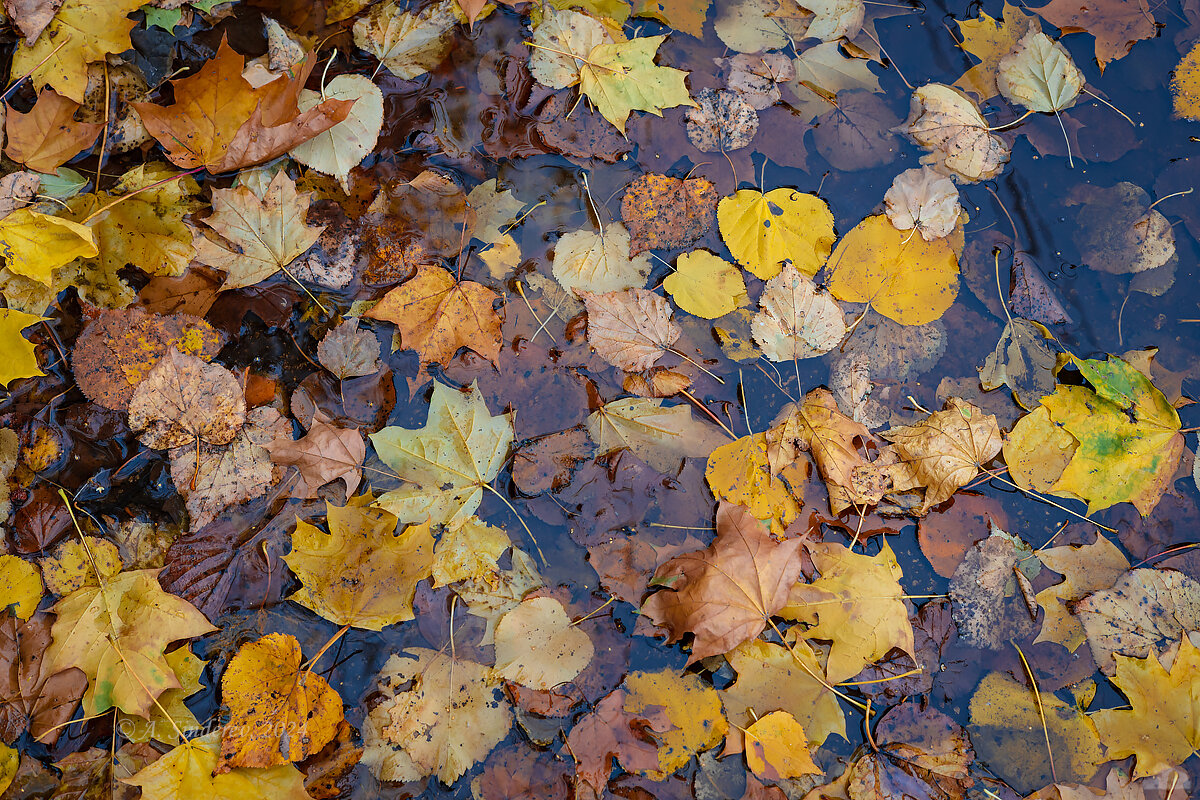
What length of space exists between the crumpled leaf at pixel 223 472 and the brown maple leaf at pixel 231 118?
0.81 m

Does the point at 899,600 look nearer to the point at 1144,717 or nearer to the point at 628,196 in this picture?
the point at 1144,717

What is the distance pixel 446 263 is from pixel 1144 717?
2.40 m

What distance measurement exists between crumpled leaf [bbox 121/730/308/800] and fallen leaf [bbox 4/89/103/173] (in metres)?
1.79

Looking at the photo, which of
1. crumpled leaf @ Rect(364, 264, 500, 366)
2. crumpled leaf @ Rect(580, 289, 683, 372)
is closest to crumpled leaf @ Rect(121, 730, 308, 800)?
crumpled leaf @ Rect(364, 264, 500, 366)

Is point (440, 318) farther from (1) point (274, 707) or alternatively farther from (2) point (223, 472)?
(1) point (274, 707)

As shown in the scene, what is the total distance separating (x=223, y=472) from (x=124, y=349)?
1.60ft

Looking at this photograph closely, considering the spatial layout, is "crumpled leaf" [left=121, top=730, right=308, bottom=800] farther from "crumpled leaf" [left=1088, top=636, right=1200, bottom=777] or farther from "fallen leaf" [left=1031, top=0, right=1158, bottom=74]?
"fallen leaf" [left=1031, top=0, right=1158, bottom=74]

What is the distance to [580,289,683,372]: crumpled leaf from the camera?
6.66 feet

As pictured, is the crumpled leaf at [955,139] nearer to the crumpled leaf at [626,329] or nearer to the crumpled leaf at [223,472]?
the crumpled leaf at [626,329]

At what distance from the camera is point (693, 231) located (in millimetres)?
2111

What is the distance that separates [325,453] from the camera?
197cm

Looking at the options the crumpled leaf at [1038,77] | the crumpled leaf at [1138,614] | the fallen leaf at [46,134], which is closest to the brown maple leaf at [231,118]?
the fallen leaf at [46,134]

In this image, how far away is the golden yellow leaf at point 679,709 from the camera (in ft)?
6.14

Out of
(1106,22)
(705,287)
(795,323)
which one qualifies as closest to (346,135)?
→ (705,287)
